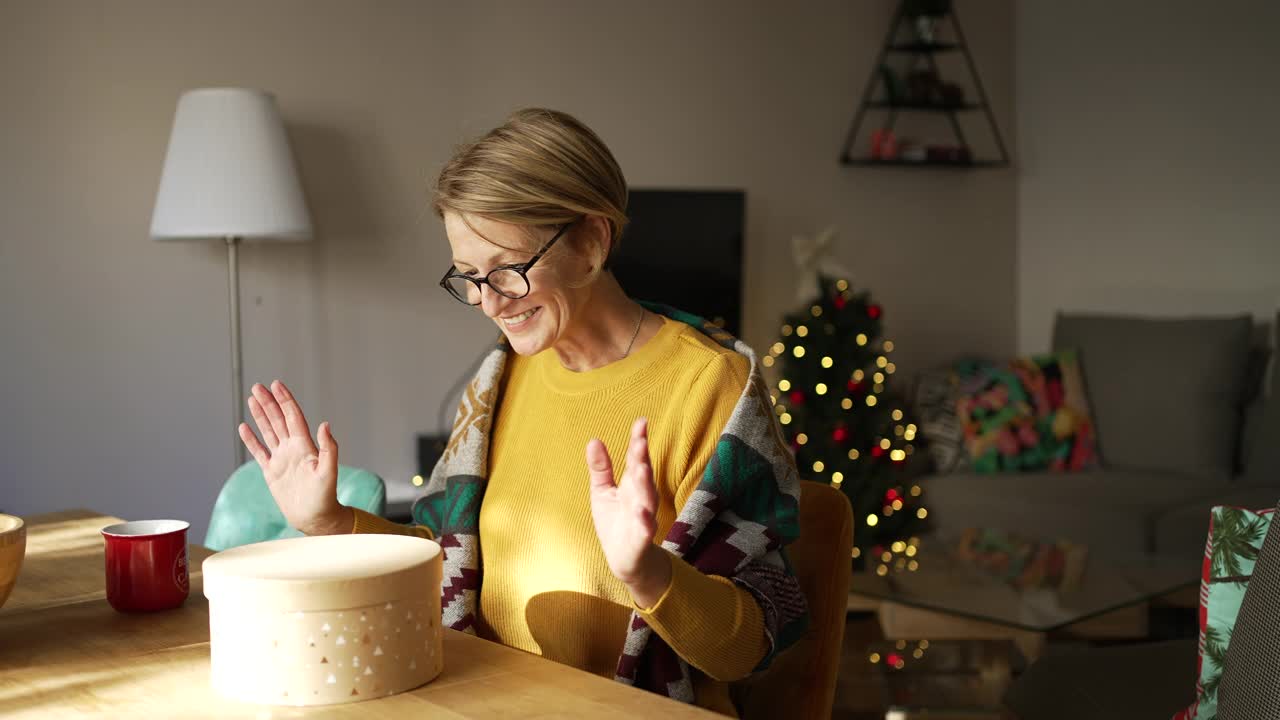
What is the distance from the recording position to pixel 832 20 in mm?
5250

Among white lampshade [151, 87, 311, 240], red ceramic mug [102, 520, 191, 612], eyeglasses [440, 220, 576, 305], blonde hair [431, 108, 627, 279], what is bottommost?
red ceramic mug [102, 520, 191, 612]

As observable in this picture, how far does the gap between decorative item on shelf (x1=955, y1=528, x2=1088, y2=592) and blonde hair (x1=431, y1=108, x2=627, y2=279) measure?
6.73 ft

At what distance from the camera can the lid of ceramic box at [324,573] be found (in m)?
1.03

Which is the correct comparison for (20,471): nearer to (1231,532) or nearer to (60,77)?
(60,77)

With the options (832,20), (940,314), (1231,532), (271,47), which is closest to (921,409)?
(940,314)

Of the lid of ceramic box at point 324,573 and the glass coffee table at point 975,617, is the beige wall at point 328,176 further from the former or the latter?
the lid of ceramic box at point 324,573

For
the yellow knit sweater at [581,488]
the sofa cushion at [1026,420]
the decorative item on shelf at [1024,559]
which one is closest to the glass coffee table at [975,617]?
the decorative item on shelf at [1024,559]

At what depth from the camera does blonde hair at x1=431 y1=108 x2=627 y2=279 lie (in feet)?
4.76

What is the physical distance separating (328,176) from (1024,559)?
2.37 m

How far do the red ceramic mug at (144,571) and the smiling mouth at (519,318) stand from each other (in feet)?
1.41

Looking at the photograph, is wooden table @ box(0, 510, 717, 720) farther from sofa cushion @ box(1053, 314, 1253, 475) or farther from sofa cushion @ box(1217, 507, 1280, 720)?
sofa cushion @ box(1053, 314, 1253, 475)

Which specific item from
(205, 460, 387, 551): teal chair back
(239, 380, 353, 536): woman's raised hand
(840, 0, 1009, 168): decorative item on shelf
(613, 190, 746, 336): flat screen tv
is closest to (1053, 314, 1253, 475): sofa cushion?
(840, 0, 1009, 168): decorative item on shelf

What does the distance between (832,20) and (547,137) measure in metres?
4.05

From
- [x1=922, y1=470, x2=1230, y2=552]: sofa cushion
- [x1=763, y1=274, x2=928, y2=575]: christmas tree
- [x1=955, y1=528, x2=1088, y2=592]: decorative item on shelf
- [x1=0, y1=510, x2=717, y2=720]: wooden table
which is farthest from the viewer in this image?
[x1=763, y1=274, x2=928, y2=575]: christmas tree
